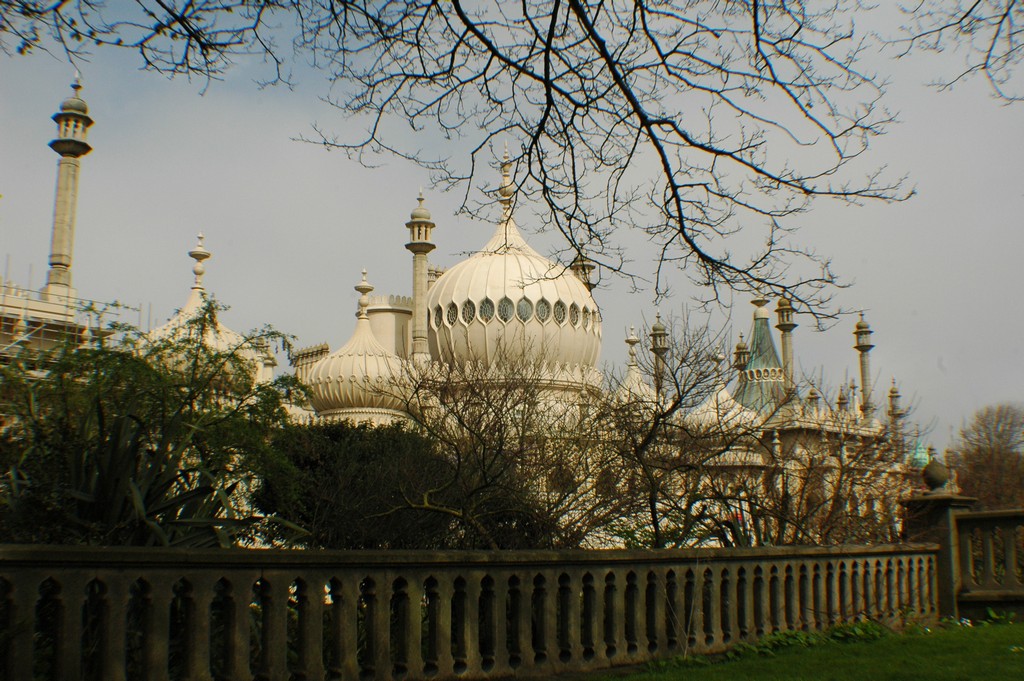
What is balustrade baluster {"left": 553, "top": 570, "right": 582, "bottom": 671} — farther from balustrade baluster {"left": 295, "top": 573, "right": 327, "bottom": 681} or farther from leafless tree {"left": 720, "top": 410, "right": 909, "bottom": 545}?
leafless tree {"left": 720, "top": 410, "right": 909, "bottom": 545}

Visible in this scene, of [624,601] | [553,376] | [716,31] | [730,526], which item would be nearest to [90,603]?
[624,601]

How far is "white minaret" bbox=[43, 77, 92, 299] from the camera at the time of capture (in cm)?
3603

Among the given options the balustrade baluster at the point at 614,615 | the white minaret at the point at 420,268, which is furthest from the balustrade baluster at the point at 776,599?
the white minaret at the point at 420,268

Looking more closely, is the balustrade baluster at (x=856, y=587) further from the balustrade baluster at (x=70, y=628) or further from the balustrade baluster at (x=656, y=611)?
the balustrade baluster at (x=70, y=628)

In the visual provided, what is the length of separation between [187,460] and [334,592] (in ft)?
29.4

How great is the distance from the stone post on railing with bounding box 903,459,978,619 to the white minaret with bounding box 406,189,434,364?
82.5ft

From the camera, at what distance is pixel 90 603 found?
5988mm

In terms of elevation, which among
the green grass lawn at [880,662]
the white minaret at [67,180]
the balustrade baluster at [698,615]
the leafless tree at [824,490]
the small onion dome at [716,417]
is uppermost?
the white minaret at [67,180]

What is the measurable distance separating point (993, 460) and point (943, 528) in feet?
109

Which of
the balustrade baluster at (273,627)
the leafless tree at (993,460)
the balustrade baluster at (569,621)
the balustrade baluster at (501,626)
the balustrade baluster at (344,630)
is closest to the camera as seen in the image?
the balustrade baluster at (273,627)

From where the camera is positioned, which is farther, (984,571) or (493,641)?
(984,571)

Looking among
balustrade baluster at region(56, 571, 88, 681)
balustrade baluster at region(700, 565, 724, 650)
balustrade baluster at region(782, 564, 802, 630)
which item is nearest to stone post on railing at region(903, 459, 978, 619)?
balustrade baluster at region(782, 564, 802, 630)

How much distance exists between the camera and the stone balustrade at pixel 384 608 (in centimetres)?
560

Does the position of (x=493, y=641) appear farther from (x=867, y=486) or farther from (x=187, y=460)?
(x=867, y=486)
